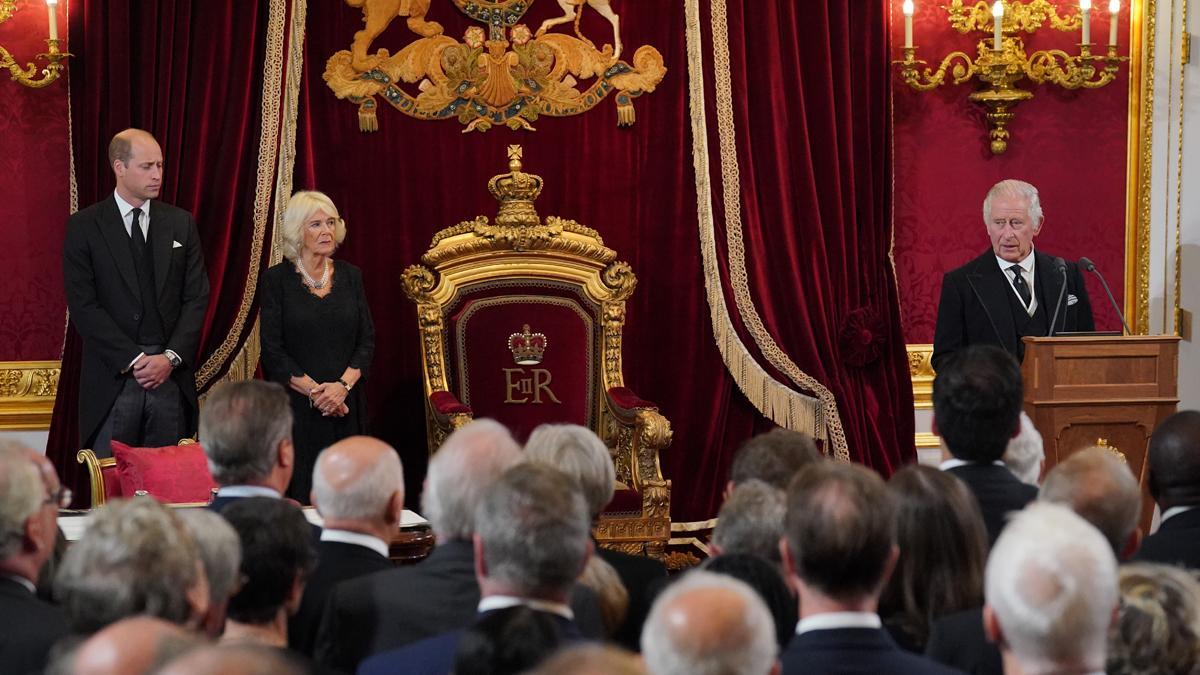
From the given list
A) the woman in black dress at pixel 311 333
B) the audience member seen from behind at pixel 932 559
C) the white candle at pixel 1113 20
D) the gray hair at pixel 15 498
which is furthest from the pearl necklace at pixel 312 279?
the audience member seen from behind at pixel 932 559

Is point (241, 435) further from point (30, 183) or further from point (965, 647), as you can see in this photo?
point (30, 183)

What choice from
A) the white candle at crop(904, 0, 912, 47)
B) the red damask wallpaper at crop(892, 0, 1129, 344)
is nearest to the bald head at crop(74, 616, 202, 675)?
the white candle at crop(904, 0, 912, 47)

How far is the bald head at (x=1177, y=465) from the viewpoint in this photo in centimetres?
321

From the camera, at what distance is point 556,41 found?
250 inches

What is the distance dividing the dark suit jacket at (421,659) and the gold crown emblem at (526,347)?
3.72 metres

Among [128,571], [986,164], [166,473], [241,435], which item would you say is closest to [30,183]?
[166,473]

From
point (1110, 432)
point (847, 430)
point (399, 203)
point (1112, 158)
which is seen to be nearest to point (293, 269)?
point (399, 203)

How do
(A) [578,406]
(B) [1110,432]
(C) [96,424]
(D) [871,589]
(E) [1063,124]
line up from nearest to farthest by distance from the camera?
(D) [871,589], (B) [1110,432], (C) [96,424], (A) [578,406], (E) [1063,124]

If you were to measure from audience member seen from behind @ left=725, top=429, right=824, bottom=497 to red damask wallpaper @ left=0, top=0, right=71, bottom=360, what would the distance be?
12.5 feet

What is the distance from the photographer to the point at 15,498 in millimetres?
2602

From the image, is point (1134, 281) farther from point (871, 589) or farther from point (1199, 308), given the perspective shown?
point (871, 589)

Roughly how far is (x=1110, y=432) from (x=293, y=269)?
2945 millimetres

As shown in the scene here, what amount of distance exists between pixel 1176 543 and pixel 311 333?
11.2ft

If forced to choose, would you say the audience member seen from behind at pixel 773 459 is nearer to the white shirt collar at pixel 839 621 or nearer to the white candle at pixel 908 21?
the white shirt collar at pixel 839 621
